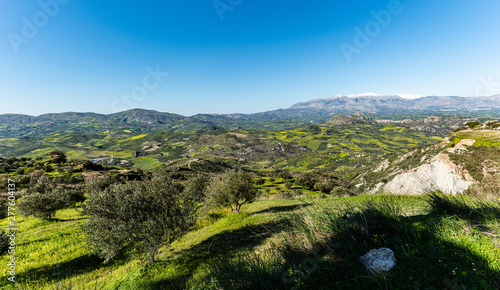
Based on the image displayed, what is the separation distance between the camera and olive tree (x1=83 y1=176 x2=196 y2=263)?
13180 mm

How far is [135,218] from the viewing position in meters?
13.9

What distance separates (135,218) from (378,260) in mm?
15579

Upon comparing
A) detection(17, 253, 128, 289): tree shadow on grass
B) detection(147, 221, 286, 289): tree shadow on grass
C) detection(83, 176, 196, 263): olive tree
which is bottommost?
detection(17, 253, 128, 289): tree shadow on grass

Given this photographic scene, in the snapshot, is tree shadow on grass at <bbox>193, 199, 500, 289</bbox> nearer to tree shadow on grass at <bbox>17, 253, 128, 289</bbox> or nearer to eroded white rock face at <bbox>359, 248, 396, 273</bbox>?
eroded white rock face at <bbox>359, 248, 396, 273</bbox>

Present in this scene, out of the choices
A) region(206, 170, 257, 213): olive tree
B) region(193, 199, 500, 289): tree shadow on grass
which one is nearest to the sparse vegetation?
region(193, 199, 500, 289): tree shadow on grass

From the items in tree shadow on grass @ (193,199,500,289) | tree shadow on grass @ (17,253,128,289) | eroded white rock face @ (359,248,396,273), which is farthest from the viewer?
tree shadow on grass @ (17,253,128,289)

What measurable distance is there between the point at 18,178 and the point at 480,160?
118 m

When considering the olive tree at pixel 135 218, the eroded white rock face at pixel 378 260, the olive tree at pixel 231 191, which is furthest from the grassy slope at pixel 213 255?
the olive tree at pixel 231 191

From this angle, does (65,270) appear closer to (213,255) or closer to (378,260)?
(213,255)

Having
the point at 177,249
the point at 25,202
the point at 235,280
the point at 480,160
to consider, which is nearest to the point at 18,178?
the point at 25,202

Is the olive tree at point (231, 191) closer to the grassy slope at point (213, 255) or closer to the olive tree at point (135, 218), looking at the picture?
the grassy slope at point (213, 255)

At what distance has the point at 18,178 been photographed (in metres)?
56.3

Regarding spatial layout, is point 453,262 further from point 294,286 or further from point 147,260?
point 147,260

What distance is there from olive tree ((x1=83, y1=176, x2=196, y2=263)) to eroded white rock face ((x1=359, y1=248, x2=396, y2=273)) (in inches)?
541
